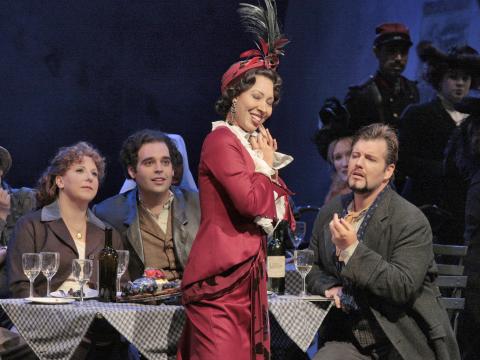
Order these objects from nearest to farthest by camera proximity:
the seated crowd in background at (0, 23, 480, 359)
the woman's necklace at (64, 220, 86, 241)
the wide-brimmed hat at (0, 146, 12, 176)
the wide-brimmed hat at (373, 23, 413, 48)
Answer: the seated crowd in background at (0, 23, 480, 359), the woman's necklace at (64, 220, 86, 241), the wide-brimmed hat at (0, 146, 12, 176), the wide-brimmed hat at (373, 23, 413, 48)

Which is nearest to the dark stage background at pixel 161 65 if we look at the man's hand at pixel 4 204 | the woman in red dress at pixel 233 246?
the man's hand at pixel 4 204

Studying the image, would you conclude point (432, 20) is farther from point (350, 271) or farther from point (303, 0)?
point (350, 271)

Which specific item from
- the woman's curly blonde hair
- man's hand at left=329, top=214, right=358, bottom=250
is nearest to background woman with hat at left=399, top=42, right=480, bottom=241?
man's hand at left=329, top=214, right=358, bottom=250

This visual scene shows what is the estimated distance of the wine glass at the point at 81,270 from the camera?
12.3ft

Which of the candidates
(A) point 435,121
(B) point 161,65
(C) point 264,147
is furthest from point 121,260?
(A) point 435,121

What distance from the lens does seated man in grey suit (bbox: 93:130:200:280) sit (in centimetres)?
456

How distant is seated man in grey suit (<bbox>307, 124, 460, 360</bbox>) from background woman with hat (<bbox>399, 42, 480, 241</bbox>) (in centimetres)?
229

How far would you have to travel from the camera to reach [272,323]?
4.12 meters

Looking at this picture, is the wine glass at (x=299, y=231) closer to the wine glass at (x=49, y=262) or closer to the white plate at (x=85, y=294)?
the white plate at (x=85, y=294)

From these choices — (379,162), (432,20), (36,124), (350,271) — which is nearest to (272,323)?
(350,271)

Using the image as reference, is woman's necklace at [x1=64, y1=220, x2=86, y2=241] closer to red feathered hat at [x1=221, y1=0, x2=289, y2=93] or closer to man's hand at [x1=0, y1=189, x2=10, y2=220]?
man's hand at [x1=0, y1=189, x2=10, y2=220]

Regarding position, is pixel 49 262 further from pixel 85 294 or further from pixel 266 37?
pixel 266 37

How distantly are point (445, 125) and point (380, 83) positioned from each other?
24.4 inches

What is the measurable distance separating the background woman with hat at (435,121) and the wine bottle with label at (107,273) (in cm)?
312
